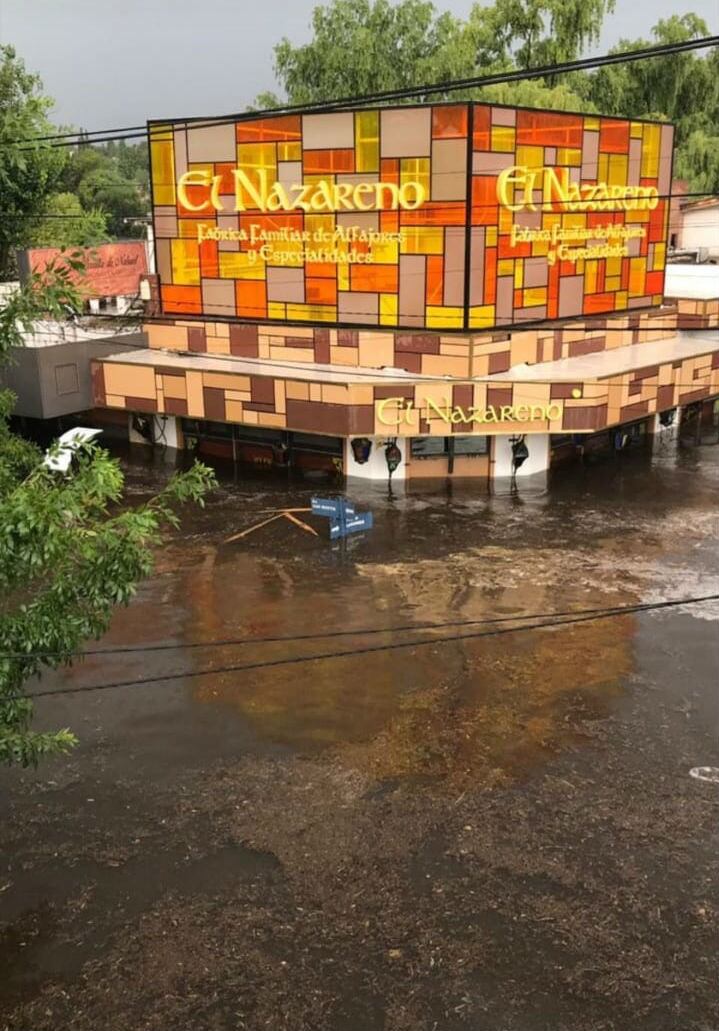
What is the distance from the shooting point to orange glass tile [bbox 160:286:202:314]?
36.3m

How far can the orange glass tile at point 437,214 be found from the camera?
30.8 metres

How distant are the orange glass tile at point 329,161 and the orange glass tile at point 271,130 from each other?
0.81 meters

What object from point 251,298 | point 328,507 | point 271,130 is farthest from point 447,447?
point 271,130

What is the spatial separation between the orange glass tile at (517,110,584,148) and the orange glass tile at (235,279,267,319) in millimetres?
10296

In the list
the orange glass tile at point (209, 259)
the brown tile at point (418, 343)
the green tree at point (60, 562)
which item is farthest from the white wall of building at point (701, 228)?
the green tree at point (60, 562)

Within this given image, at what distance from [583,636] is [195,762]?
31.3ft

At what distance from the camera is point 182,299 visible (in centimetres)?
3669

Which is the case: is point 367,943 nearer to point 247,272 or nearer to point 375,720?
point 375,720

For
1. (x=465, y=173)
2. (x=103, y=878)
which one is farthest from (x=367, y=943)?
(x=465, y=173)

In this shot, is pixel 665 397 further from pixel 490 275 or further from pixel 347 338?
pixel 347 338

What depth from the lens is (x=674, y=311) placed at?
3959cm

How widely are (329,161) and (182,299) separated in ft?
26.5

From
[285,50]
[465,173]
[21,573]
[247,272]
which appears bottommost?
[21,573]

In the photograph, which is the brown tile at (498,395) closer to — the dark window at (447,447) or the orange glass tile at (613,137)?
the dark window at (447,447)
